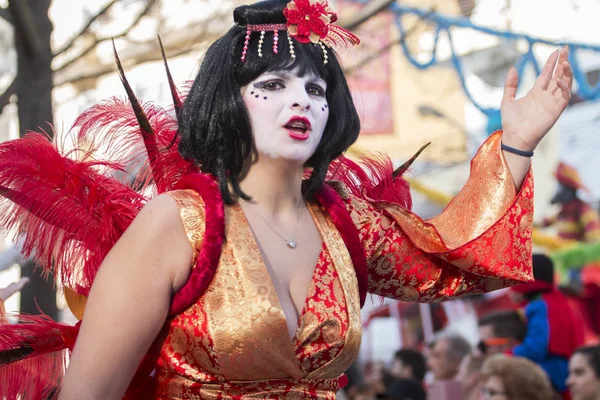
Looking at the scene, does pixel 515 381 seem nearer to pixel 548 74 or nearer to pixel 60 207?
pixel 548 74

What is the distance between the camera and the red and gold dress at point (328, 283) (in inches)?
63.8

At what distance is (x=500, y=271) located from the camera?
1870 mm

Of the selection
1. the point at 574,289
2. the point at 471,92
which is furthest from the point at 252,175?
the point at 471,92

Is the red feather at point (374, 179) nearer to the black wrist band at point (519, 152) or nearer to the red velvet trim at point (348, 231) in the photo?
the red velvet trim at point (348, 231)

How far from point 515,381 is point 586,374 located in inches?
16.2

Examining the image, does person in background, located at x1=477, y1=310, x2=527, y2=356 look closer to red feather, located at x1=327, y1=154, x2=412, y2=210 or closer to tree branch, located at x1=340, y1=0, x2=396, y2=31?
tree branch, located at x1=340, y1=0, x2=396, y2=31

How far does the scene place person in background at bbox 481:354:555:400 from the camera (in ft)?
10.6

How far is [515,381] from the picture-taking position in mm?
3248

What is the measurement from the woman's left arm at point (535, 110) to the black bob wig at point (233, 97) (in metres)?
0.40

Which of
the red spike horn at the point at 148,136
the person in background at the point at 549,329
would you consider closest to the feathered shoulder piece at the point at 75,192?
the red spike horn at the point at 148,136

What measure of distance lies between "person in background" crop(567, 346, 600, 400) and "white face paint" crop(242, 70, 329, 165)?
2224 mm

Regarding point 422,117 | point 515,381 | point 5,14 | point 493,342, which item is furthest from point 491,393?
point 422,117

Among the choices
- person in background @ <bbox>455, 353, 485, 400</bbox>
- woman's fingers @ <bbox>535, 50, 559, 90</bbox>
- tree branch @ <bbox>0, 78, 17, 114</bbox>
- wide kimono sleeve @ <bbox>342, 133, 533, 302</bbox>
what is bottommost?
person in background @ <bbox>455, 353, 485, 400</bbox>

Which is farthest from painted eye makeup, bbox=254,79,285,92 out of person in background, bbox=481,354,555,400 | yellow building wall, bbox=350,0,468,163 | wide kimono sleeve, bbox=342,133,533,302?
yellow building wall, bbox=350,0,468,163
